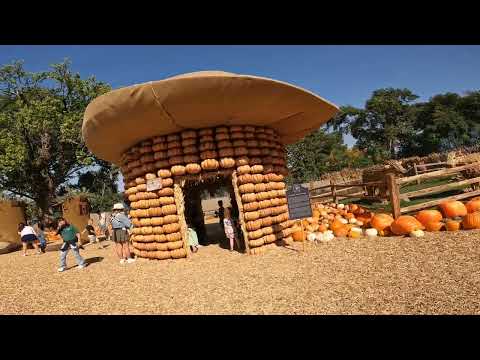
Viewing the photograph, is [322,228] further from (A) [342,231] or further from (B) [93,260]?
(B) [93,260]

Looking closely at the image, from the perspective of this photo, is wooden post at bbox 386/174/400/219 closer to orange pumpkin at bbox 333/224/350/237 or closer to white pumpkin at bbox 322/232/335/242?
orange pumpkin at bbox 333/224/350/237

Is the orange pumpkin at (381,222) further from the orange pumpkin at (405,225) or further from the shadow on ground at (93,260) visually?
the shadow on ground at (93,260)

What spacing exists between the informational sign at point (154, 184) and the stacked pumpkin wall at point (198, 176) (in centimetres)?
10

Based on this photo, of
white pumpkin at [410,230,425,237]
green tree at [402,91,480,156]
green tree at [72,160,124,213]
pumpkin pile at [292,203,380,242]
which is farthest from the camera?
green tree at [402,91,480,156]

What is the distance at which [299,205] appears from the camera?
28.2ft

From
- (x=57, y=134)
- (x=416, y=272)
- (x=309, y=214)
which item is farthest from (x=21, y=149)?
(x=416, y=272)

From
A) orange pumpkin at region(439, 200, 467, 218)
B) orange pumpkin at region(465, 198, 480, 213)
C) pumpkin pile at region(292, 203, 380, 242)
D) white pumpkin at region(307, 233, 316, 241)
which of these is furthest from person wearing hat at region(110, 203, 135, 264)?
orange pumpkin at region(465, 198, 480, 213)

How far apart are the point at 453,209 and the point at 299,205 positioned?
13.6 feet

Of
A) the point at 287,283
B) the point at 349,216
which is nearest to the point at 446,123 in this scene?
the point at 349,216

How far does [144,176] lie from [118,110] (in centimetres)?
221

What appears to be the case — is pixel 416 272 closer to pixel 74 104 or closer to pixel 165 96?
pixel 165 96

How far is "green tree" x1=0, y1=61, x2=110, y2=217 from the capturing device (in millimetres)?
25812

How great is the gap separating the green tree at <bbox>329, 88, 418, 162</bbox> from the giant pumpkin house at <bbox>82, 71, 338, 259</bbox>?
50.3 meters
